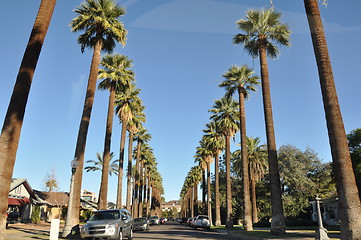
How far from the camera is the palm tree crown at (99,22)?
21891 mm

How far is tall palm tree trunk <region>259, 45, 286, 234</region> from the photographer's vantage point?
62.8ft

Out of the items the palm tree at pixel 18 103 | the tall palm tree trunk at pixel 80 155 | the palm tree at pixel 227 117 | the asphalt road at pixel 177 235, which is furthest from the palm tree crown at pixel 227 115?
the palm tree at pixel 18 103

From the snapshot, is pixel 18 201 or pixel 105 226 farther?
pixel 18 201

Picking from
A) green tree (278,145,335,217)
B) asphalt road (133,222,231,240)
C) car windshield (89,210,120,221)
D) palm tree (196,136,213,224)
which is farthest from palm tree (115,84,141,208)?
green tree (278,145,335,217)

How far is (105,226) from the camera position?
14031 millimetres

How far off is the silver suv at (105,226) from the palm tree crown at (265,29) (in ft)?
58.0

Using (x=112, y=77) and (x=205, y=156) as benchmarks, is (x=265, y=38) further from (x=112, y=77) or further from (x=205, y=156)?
(x=205, y=156)

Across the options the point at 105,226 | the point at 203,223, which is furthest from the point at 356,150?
the point at 105,226

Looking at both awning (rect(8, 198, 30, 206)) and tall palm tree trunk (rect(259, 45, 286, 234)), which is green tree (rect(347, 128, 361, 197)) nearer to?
tall palm tree trunk (rect(259, 45, 286, 234))

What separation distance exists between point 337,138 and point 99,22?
58.5 feet

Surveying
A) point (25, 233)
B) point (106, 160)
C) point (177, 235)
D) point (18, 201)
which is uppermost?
point (106, 160)

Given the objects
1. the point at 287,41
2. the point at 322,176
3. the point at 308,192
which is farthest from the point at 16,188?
the point at 322,176

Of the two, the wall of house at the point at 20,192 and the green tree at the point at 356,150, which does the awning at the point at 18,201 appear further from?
the green tree at the point at 356,150

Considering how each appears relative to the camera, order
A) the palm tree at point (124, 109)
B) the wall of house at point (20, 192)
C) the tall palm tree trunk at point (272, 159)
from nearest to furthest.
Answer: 1. the tall palm tree trunk at point (272, 159)
2. the palm tree at point (124, 109)
3. the wall of house at point (20, 192)
